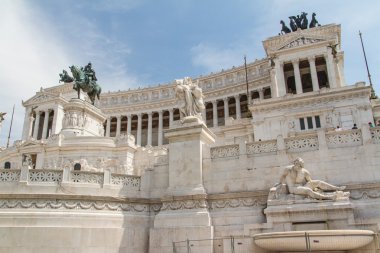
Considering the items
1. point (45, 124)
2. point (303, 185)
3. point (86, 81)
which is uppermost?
point (45, 124)

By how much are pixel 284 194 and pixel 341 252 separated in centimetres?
303

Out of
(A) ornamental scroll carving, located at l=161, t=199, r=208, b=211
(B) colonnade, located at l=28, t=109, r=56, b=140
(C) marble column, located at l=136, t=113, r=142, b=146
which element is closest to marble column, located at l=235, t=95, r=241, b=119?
(C) marble column, located at l=136, t=113, r=142, b=146

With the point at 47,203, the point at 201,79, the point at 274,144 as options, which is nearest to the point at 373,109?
the point at 274,144

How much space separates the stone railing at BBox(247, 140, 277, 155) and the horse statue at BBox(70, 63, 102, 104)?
127 feet

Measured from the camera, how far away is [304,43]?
62.5 metres

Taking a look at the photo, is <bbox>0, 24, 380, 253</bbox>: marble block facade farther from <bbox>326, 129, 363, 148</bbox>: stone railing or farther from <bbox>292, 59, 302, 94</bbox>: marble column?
<bbox>292, 59, 302, 94</bbox>: marble column

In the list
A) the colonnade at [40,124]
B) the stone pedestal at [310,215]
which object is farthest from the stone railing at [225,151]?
the colonnade at [40,124]

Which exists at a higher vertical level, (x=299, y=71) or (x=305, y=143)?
(x=299, y=71)

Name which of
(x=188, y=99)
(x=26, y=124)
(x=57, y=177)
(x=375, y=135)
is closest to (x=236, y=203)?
(x=188, y=99)

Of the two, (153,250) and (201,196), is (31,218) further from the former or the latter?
(201,196)

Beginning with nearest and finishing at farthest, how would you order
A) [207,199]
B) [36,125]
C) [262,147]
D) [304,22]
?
[207,199] → [262,147] → [304,22] → [36,125]

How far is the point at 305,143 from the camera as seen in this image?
16094mm

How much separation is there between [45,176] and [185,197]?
22.0ft

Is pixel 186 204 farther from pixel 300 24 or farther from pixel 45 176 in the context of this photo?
pixel 300 24
